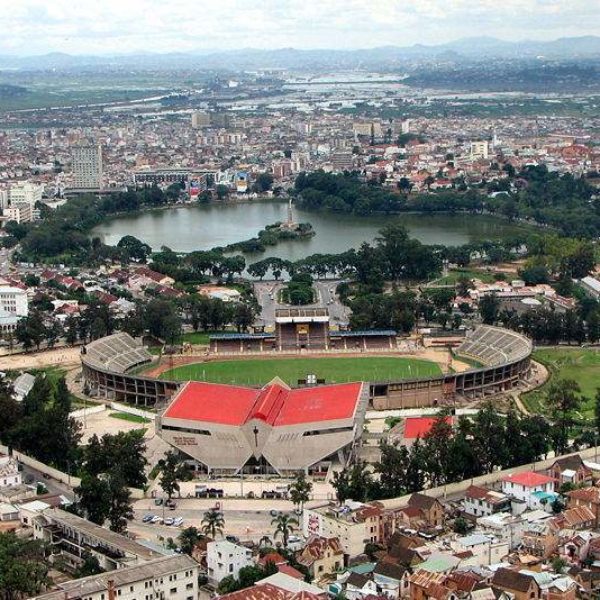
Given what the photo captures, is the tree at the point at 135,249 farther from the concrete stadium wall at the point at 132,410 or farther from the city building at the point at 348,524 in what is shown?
the city building at the point at 348,524

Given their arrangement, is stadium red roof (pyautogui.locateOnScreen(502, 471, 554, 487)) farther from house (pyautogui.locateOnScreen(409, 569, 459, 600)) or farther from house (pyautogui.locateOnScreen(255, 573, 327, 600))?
house (pyautogui.locateOnScreen(255, 573, 327, 600))

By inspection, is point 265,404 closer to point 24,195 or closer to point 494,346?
point 494,346

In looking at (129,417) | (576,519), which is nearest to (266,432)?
(129,417)

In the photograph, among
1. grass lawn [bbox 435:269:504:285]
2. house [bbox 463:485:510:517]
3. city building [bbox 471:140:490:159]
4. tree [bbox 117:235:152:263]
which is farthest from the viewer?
city building [bbox 471:140:490:159]

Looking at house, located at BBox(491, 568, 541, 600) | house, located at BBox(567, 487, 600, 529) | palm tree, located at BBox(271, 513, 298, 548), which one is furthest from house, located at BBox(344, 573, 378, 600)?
house, located at BBox(567, 487, 600, 529)

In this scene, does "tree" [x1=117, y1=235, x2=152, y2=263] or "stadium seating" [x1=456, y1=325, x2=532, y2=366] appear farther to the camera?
"tree" [x1=117, y1=235, x2=152, y2=263]

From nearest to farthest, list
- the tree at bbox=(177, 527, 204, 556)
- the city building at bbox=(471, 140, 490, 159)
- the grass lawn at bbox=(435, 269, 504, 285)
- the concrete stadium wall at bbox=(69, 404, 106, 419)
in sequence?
1. the tree at bbox=(177, 527, 204, 556)
2. the concrete stadium wall at bbox=(69, 404, 106, 419)
3. the grass lawn at bbox=(435, 269, 504, 285)
4. the city building at bbox=(471, 140, 490, 159)
